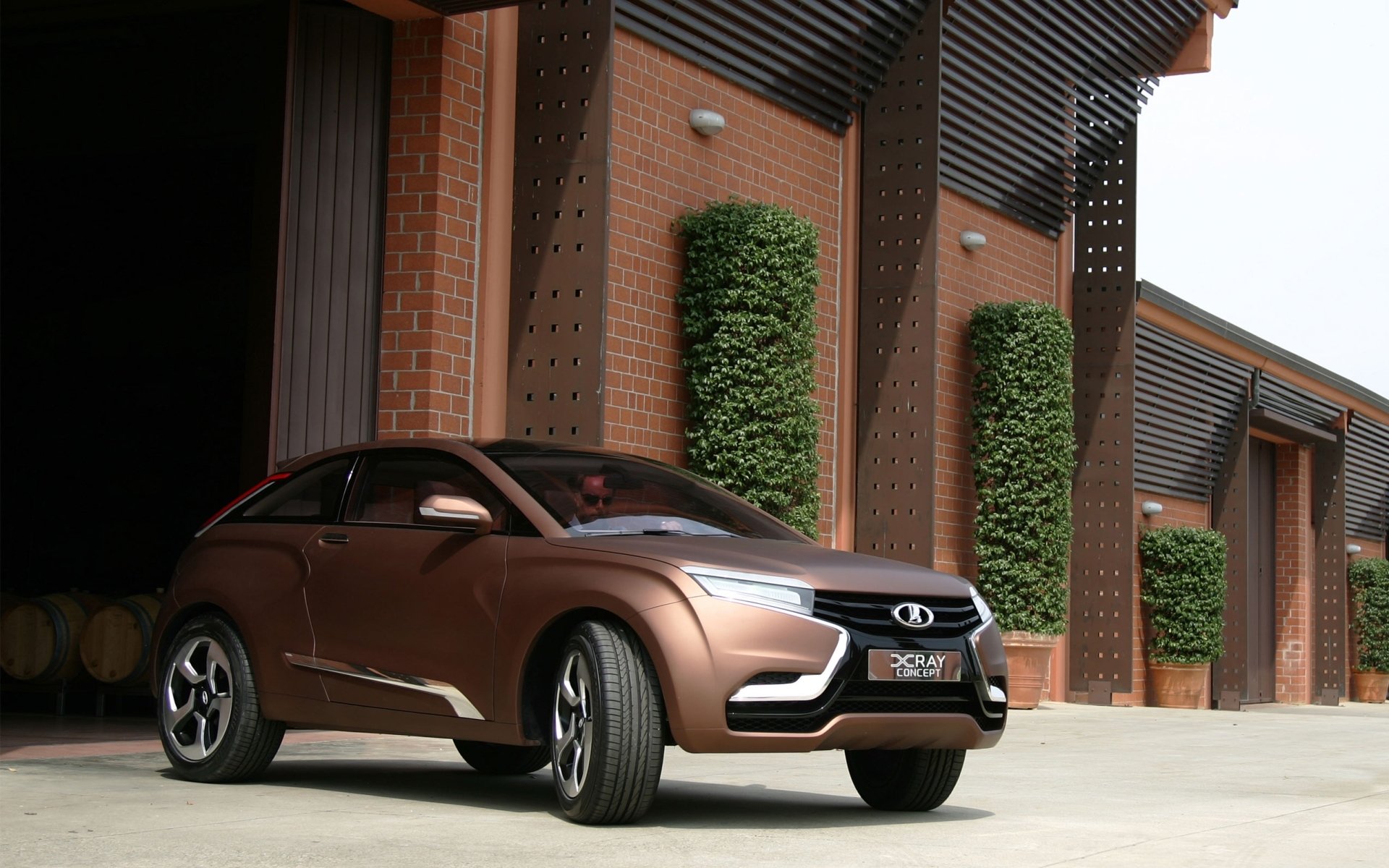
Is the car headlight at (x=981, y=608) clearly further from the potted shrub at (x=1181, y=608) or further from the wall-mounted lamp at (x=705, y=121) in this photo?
the potted shrub at (x=1181, y=608)

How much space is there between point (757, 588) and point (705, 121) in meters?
8.15

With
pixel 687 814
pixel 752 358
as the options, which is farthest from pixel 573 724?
pixel 752 358

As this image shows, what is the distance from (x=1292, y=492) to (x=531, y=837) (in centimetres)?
2458

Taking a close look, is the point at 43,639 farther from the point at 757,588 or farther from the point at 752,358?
the point at 757,588

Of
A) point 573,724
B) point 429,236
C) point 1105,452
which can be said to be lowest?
point 573,724

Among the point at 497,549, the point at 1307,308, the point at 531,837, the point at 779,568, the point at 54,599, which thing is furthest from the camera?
the point at 1307,308

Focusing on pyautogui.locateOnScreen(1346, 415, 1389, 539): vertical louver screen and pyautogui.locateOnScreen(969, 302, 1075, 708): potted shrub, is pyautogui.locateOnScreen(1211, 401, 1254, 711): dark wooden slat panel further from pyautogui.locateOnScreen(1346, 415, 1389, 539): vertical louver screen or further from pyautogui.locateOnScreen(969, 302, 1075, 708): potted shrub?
pyautogui.locateOnScreen(1346, 415, 1389, 539): vertical louver screen

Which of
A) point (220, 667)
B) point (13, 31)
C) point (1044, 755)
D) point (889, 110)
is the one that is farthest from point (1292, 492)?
point (220, 667)

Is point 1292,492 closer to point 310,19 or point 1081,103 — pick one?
point 1081,103

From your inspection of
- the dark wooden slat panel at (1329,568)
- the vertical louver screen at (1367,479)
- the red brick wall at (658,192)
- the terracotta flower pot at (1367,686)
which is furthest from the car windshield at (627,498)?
the terracotta flower pot at (1367,686)

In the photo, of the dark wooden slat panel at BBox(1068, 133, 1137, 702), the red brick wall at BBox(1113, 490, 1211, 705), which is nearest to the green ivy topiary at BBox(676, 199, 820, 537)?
the dark wooden slat panel at BBox(1068, 133, 1137, 702)

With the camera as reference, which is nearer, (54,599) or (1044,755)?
(1044,755)

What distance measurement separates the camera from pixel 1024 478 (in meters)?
16.8

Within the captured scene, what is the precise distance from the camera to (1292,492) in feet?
90.8
